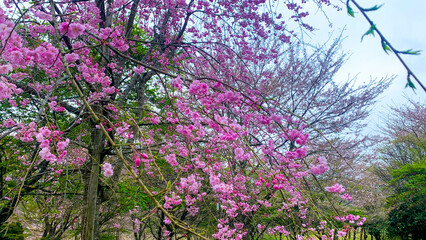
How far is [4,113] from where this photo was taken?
6.88m

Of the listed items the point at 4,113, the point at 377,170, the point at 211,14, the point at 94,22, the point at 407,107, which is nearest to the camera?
the point at 94,22

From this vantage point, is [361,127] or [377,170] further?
[377,170]

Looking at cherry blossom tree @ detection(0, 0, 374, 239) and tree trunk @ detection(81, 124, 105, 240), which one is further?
tree trunk @ detection(81, 124, 105, 240)

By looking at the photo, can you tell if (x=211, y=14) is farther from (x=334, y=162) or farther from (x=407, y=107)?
(x=407, y=107)

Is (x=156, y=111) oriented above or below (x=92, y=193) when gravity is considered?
above

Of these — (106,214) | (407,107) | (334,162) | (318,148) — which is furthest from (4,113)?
(407,107)

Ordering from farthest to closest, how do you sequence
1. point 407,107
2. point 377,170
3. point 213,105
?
point 407,107 < point 377,170 < point 213,105

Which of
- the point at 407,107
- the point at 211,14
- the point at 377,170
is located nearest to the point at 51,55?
the point at 211,14

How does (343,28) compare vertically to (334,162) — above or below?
above

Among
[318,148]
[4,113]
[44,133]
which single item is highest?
[4,113]

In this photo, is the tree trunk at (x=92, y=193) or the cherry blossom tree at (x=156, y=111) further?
the tree trunk at (x=92, y=193)

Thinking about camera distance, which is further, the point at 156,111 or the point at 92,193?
the point at 156,111

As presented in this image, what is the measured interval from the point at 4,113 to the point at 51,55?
20.6 ft

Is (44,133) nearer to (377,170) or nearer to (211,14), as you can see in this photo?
(211,14)
